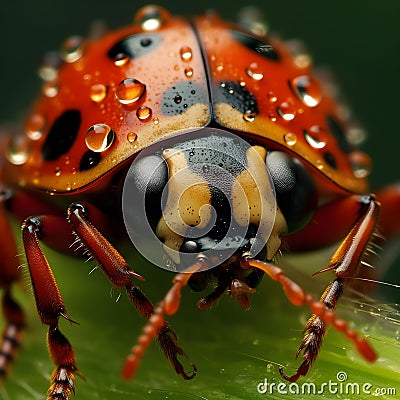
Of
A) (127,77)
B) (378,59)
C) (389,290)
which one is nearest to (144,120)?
(127,77)

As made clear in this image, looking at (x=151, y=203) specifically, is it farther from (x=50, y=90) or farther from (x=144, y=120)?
(x=50, y=90)

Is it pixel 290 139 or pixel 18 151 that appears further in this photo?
pixel 18 151

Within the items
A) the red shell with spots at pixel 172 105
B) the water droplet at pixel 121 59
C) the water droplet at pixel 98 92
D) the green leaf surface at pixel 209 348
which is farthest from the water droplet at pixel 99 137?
the green leaf surface at pixel 209 348

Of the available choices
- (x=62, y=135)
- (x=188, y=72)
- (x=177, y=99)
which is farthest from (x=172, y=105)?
(x=62, y=135)

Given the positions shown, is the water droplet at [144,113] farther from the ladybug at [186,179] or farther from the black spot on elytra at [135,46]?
the black spot on elytra at [135,46]

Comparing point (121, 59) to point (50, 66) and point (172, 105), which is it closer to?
point (172, 105)

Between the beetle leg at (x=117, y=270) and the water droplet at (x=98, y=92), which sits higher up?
the water droplet at (x=98, y=92)

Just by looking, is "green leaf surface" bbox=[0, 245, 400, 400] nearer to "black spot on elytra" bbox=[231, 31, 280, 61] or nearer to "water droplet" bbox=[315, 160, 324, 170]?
"water droplet" bbox=[315, 160, 324, 170]

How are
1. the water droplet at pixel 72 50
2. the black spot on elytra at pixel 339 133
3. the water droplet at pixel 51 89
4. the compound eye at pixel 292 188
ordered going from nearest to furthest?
1. the compound eye at pixel 292 188
2. the black spot on elytra at pixel 339 133
3. the water droplet at pixel 51 89
4. the water droplet at pixel 72 50
